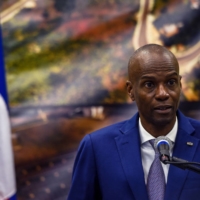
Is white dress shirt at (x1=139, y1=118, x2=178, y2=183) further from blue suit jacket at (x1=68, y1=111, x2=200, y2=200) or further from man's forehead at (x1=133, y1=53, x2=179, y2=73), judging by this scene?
man's forehead at (x1=133, y1=53, x2=179, y2=73)

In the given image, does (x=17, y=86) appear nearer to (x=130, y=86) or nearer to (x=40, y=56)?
(x=40, y=56)

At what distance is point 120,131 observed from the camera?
224 cm

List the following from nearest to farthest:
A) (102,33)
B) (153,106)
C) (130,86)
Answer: (153,106), (130,86), (102,33)

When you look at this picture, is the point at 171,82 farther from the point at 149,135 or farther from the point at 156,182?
the point at 156,182

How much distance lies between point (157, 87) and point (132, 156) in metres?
0.32

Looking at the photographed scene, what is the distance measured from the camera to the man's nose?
1990mm

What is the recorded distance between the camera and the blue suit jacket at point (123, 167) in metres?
1.99

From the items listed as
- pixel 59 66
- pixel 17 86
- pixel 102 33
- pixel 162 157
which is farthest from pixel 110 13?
pixel 162 157

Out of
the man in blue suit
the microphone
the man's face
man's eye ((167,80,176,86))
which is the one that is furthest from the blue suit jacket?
the microphone

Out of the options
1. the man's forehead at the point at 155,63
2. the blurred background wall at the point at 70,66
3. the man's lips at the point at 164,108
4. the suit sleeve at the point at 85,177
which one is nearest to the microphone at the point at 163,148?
the man's lips at the point at 164,108

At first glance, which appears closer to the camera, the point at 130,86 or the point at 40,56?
the point at 130,86

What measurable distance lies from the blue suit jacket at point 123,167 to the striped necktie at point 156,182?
0.10 feet

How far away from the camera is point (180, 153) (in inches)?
80.8

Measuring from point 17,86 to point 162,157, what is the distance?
1800 mm
